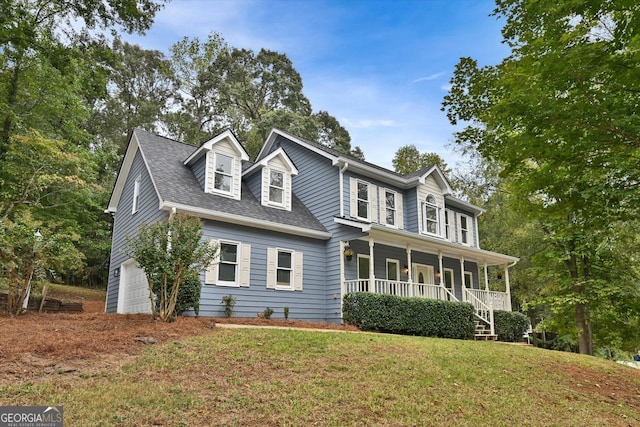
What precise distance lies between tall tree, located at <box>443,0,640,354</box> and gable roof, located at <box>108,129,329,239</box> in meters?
7.12

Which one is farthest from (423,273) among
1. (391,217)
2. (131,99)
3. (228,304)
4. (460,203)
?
(131,99)

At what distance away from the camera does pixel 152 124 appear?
3188cm

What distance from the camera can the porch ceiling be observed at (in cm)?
1405

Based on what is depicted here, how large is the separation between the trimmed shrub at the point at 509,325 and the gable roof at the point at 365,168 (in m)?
5.70

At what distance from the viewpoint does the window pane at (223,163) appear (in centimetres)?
1451

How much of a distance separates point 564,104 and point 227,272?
381 inches

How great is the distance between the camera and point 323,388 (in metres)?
5.94

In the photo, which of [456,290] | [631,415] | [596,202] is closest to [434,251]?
[456,290]

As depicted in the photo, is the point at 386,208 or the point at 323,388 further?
the point at 386,208

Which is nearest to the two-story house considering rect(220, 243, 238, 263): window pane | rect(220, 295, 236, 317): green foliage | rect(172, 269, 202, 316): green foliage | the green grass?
rect(220, 243, 238, 263): window pane

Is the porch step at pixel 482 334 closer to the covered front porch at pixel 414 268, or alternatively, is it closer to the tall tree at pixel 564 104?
the covered front porch at pixel 414 268

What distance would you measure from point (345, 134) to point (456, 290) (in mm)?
21914

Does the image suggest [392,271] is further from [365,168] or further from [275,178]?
[275,178]

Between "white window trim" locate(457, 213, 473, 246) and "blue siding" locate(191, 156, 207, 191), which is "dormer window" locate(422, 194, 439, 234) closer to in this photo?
"white window trim" locate(457, 213, 473, 246)
